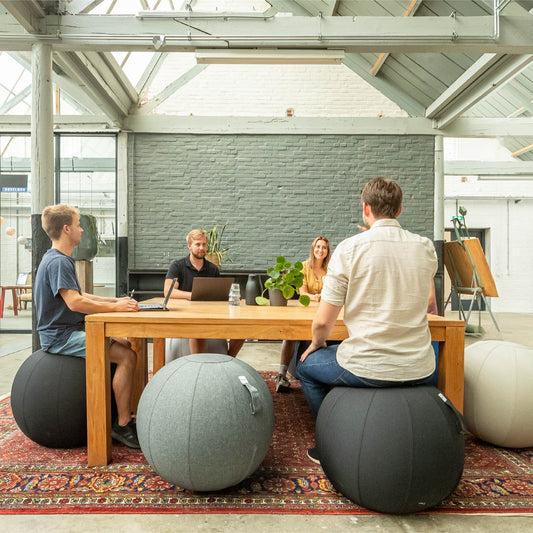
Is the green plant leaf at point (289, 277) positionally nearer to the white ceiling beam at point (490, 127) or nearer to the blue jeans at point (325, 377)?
the blue jeans at point (325, 377)

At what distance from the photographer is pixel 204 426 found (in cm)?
185

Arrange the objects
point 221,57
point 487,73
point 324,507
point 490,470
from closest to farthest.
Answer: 1. point 324,507
2. point 490,470
3. point 221,57
4. point 487,73

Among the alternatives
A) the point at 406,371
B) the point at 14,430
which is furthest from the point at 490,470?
the point at 14,430

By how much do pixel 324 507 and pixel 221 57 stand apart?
12.6ft

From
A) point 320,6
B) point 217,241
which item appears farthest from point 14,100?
point 320,6

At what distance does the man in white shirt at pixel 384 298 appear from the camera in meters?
1.86

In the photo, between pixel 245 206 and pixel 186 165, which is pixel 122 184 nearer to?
pixel 186 165

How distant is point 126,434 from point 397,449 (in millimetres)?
1500

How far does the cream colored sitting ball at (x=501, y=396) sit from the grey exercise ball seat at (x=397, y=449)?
27.6 inches

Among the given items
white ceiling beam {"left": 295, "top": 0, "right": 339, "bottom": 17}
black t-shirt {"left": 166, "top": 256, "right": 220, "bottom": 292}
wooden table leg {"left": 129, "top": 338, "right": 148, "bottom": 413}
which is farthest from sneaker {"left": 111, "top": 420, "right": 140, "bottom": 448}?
white ceiling beam {"left": 295, "top": 0, "right": 339, "bottom": 17}

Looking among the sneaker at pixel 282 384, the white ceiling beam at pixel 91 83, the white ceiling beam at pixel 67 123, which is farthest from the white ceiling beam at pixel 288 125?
the sneaker at pixel 282 384

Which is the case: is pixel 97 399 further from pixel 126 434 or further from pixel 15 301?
pixel 15 301

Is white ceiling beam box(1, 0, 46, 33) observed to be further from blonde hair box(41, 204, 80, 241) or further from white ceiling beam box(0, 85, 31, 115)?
white ceiling beam box(0, 85, 31, 115)

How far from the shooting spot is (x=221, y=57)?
4355 millimetres
